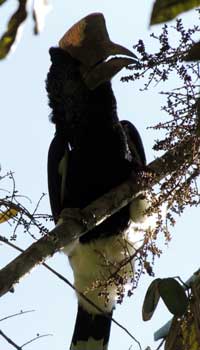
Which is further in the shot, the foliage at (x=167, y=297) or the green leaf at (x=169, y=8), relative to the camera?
the foliage at (x=167, y=297)

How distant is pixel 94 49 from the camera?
1.76 meters

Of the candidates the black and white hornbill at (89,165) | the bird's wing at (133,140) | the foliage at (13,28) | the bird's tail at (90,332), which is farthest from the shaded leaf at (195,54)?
the bird's tail at (90,332)

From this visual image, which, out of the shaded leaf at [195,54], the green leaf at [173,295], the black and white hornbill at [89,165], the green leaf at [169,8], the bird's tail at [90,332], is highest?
the black and white hornbill at [89,165]

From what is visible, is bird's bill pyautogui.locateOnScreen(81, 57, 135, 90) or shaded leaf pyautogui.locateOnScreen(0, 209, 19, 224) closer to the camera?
bird's bill pyautogui.locateOnScreen(81, 57, 135, 90)

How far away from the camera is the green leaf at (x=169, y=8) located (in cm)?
59

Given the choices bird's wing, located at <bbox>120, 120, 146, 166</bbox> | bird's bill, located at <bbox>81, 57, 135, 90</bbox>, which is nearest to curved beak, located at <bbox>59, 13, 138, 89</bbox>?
bird's bill, located at <bbox>81, 57, 135, 90</bbox>

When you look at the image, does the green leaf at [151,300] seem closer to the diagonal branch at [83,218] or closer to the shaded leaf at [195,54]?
the diagonal branch at [83,218]

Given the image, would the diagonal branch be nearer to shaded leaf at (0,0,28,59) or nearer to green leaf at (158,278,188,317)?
green leaf at (158,278,188,317)

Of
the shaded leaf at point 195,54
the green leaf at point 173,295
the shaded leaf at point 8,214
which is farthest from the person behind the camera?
the shaded leaf at point 8,214

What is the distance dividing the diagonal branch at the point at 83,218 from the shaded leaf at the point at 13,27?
0.73 m

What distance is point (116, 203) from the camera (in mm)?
1965

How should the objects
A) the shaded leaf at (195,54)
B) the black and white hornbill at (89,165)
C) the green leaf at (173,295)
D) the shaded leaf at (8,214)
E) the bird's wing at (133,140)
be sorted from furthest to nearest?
the bird's wing at (133,140)
the black and white hornbill at (89,165)
the shaded leaf at (8,214)
the green leaf at (173,295)
the shaded leaf at (195,54)

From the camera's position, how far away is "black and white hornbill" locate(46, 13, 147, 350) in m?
2.30

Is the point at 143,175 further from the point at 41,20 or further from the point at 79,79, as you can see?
the point at 41,20
